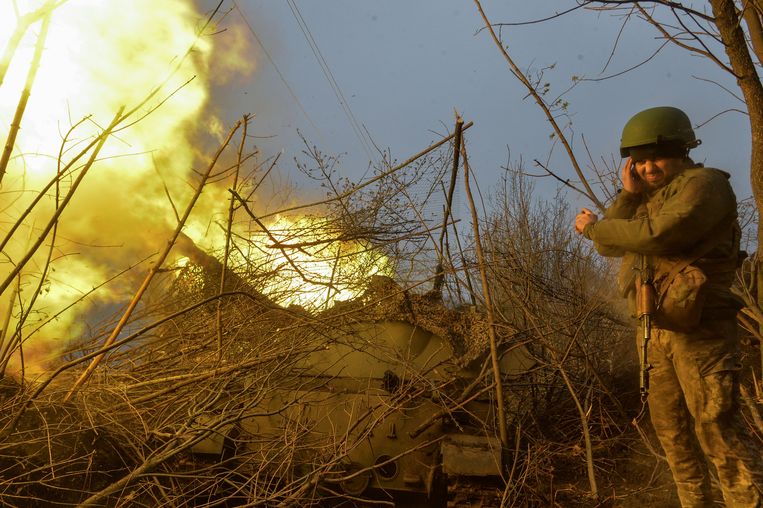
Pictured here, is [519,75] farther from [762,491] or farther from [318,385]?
[318,385]

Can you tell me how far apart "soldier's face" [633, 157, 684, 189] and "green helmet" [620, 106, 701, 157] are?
10 cm

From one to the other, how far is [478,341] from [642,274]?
3.28 m

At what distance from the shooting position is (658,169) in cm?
355

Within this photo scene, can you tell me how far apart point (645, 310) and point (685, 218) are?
51 centimetres

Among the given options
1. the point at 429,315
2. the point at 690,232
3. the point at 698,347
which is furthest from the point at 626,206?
the point at 429,315

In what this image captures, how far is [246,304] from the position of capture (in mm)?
5988

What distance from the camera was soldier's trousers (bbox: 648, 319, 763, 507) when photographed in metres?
3.10

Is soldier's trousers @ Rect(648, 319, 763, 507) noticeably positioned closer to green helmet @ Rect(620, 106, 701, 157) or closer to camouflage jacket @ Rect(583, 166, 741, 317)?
camouflage jacket @ Rect(583, 166, 741, 317)

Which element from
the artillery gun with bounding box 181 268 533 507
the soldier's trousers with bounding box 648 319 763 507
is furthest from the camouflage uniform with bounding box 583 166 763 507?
the artillery gun with bounding box 181 268 533 507

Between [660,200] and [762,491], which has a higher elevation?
[660,200]

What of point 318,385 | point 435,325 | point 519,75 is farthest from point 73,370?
point 519,75

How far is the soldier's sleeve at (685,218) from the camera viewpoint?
10.2 feet

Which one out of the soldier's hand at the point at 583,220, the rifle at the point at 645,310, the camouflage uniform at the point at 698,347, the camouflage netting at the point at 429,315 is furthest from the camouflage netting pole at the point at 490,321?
the rifle at the point at 645,310

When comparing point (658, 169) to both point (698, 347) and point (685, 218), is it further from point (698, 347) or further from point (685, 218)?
point (698, 347)
